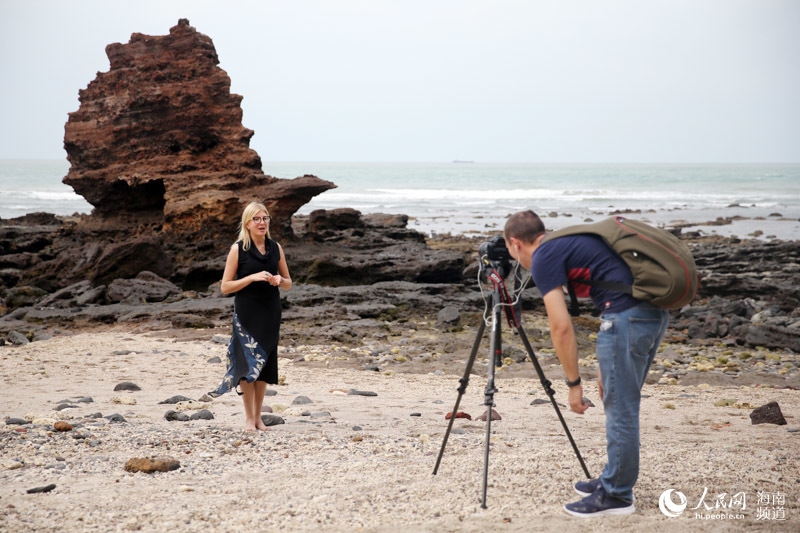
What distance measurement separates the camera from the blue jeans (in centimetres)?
359

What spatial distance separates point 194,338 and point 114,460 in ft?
20.7

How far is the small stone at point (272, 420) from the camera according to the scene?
6.16 m

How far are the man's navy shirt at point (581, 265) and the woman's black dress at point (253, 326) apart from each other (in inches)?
118

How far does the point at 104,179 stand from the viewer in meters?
17.5

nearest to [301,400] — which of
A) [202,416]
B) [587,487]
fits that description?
[202,416]

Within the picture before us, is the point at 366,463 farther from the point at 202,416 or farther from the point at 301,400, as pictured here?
the point at 301,400

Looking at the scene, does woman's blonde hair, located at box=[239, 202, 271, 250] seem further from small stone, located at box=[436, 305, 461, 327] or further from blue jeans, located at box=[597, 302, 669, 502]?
small stone, located at box=[436, 305, 461, 327]

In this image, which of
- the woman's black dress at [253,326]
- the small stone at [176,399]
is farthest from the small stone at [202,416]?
the small stone at [176,399]

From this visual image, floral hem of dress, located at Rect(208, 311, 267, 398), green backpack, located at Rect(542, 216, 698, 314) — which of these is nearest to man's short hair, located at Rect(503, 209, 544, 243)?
green backpack, located at Rect(542, 216, 698, 314)

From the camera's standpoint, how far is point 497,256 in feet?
13.8

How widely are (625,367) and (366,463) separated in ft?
6.98

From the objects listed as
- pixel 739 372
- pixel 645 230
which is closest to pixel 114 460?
pixel 645 230

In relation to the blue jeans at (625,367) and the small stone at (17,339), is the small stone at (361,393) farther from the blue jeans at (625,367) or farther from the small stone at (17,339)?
the small stone at (17,339)

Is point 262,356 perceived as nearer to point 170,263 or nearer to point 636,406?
point 636,406
